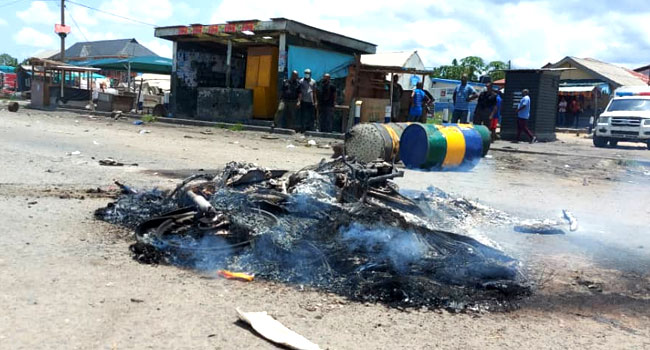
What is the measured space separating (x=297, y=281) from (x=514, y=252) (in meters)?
2.18

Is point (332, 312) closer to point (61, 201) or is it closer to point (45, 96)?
point (61, 201)

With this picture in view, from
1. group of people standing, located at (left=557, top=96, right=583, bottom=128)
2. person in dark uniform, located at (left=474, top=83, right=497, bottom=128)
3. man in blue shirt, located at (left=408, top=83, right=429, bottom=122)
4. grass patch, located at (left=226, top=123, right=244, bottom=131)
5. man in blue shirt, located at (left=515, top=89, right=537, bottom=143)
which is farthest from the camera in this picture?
group of people standing, located at (left=557, top=96, right=583, bottom=128)

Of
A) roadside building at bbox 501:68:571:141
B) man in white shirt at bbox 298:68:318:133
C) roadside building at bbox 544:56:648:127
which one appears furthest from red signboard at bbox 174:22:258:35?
roadside building at bbox 544:56:648:127

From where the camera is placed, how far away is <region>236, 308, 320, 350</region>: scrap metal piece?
9.36 feet

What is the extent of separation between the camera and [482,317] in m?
3.44

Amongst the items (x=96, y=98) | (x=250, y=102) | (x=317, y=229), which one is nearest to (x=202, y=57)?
(x=250, y=102)

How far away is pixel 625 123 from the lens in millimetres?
17938

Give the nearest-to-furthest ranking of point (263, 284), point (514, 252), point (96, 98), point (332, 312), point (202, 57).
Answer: point (332, 312) → point (263, 284) → point (514, 252) → point (202, 57) → point (96, 98)

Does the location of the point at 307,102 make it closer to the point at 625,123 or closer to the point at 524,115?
the point at 524,115

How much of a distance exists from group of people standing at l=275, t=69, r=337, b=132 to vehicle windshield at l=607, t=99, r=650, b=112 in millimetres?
10266

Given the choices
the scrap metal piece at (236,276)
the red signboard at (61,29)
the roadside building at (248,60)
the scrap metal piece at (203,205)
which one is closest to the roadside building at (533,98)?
the roadside building at (248,60)

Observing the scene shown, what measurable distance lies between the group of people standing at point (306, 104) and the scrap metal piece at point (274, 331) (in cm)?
1316

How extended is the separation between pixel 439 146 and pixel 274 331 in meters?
7.35

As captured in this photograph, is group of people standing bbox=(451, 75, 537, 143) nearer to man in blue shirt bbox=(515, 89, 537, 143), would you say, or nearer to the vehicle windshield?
man in blue shirt bbox=(515, 89, 537, 143)
